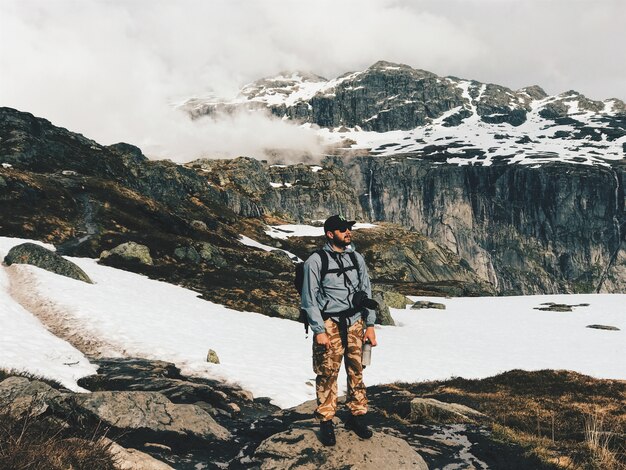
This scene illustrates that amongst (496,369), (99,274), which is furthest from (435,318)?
(99,274)

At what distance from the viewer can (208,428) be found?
371 inches

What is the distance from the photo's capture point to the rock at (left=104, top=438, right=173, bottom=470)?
6.10m

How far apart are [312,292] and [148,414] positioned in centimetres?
474

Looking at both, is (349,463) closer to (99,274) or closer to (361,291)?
(361,291)

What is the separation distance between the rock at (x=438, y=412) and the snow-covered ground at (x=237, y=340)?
4.59 m

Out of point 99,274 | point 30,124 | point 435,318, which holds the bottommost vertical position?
point 435,318

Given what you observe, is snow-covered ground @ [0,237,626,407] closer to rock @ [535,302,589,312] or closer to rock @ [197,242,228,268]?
rock @ [535,302,589,312]

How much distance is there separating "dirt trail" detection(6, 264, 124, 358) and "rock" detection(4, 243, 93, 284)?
1.99 m

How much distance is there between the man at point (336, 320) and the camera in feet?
26.2

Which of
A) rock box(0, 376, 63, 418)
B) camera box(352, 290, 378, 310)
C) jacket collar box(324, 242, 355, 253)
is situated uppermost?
jacket collar box(324, 242, 355, 253)

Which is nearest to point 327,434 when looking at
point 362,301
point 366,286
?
point 362,301

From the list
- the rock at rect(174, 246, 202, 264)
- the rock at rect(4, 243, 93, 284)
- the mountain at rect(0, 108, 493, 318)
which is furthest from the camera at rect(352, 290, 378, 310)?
the rock at rect(174, 246, 202, 264)

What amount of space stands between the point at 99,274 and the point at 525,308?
48.4 m

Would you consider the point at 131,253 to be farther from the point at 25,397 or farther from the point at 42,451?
the point at 42,451
